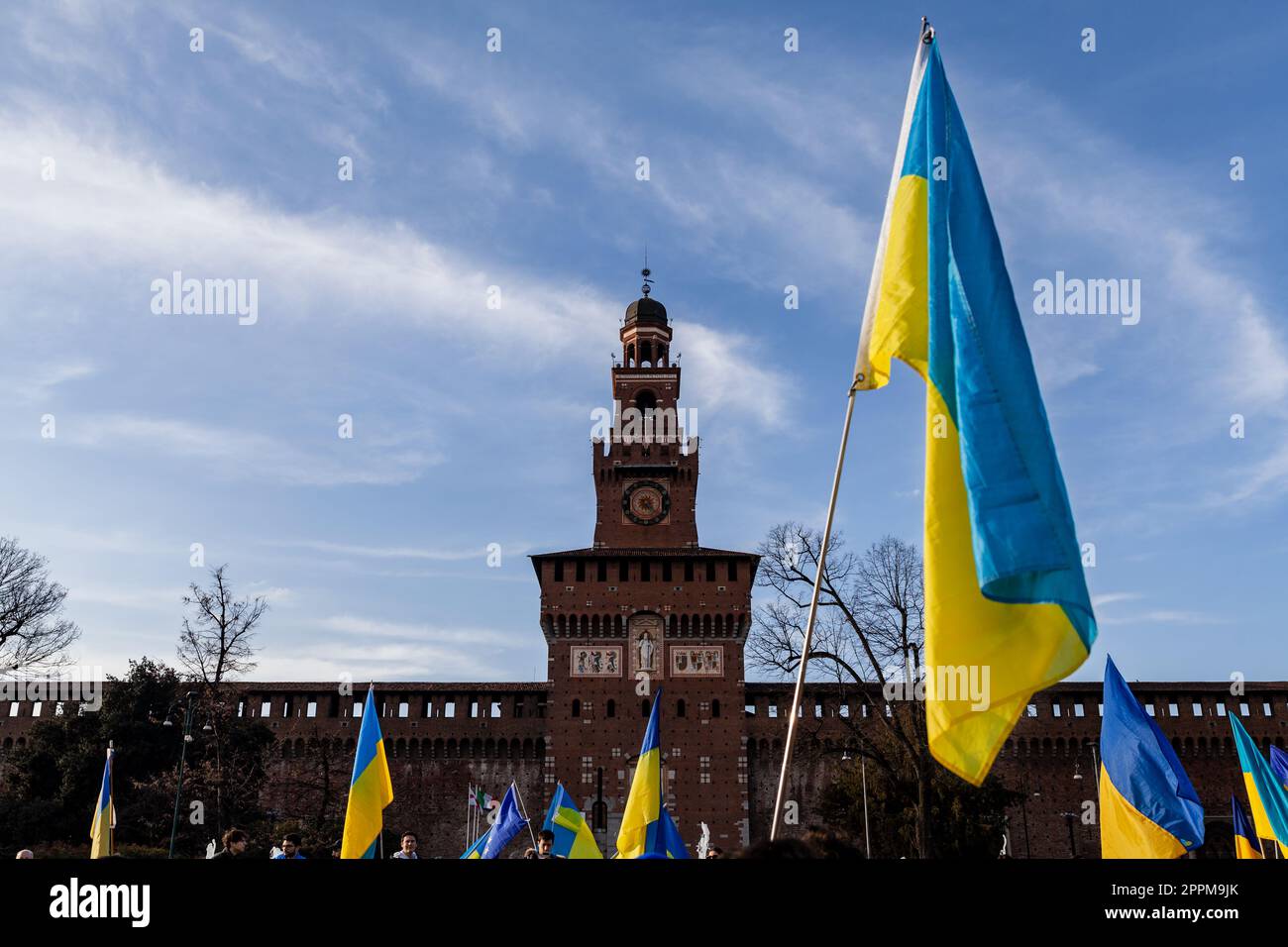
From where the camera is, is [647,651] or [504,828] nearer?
[504,828]

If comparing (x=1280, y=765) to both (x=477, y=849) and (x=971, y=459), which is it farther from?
(x=971, y=459)

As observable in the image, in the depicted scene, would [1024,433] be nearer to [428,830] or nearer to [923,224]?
[923,224]

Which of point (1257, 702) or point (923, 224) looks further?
point (1257, 702)

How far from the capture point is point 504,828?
21328 mm

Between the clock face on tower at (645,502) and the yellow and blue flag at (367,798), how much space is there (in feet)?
120

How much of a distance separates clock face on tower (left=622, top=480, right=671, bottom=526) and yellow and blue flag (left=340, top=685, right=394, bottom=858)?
120 feet

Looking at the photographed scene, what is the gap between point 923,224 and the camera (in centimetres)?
691

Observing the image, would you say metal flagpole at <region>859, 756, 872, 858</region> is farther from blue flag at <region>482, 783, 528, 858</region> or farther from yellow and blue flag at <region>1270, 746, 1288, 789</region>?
blue flag at <region>482, 783, 528, 858</region>

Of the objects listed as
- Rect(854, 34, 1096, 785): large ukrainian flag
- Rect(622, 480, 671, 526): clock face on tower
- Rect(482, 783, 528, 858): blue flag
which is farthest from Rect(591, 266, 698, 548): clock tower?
Rect(854, 34, 1096, 785): large ukrainian flag

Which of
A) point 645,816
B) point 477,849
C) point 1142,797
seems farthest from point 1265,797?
point 477,849

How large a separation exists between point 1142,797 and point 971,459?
9.34 m

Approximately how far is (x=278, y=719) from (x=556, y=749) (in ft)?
49.5

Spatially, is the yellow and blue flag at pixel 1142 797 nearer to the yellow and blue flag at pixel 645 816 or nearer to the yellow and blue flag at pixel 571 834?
the yellow and blue flag at pixel 645 816
